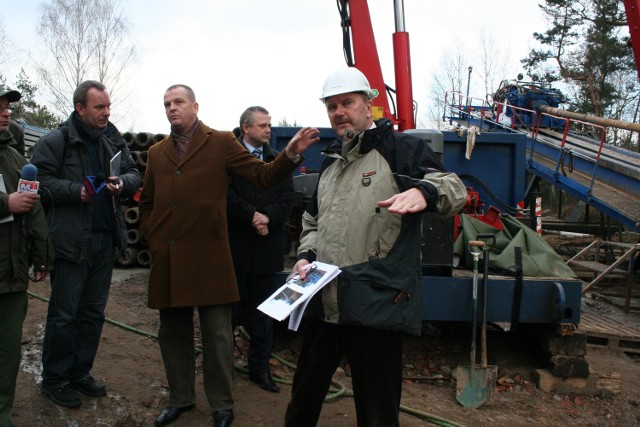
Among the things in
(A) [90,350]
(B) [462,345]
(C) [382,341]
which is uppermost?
(C) [382,341]

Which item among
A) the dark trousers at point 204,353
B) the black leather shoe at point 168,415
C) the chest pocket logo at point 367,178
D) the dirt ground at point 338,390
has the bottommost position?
the dirt ground at point 338,390

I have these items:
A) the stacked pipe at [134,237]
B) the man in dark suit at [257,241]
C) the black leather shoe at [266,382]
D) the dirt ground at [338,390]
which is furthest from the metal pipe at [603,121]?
the stacked pipe at [134,237]

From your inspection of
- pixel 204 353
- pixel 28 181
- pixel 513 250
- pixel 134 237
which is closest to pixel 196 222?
pixel 204 353

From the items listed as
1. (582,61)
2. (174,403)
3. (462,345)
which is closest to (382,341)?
(174,403)

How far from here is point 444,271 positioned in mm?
4426

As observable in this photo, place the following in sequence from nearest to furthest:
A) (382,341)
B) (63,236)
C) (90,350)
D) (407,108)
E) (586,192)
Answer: (382,341), (63,236), (90,350), (407,108), (586,192)

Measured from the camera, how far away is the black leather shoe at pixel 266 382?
4.06 meters

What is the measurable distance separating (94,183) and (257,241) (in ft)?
3.86

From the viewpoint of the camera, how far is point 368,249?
7.89 feet

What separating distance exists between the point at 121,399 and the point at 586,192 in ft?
26.5

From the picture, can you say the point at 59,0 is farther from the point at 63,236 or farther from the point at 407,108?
the point at 63,236

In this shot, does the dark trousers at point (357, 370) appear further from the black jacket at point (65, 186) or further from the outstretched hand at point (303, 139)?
the black jacket at point (65, 186)

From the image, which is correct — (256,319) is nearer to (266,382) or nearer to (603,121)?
(266,382)

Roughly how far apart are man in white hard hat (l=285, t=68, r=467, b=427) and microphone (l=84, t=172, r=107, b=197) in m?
1.47
